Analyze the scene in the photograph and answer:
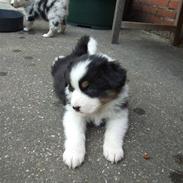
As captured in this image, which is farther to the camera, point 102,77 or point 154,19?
point 154,19

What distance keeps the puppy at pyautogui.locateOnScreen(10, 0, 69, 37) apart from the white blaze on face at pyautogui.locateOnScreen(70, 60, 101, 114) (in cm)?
325

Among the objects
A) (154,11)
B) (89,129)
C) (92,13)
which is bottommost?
(89,129)

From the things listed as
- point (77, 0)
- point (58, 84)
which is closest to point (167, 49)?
point (77, 0)

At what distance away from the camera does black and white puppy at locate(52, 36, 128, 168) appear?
2.00 meters

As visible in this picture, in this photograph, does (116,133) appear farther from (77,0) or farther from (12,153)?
(77,0)

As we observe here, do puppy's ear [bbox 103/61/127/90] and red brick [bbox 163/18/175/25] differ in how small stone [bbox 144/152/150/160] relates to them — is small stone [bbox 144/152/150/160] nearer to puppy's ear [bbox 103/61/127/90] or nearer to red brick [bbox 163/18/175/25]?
puppy's ear [bbox 103/61/127/90]

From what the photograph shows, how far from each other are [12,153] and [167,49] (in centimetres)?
362

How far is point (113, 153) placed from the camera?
2.04 m

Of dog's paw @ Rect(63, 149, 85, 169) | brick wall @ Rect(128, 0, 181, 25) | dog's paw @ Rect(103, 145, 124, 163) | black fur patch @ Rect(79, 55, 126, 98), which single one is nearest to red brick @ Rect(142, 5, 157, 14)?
brick wall @ Rect(128, 0, 181, 25)

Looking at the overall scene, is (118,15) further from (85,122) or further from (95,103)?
(95,103)

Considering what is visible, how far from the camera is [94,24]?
6.12 metres

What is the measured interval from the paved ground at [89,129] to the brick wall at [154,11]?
149 cm

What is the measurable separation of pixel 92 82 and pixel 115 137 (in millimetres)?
467

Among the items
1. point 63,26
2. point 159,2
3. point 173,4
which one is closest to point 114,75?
point 63,26
